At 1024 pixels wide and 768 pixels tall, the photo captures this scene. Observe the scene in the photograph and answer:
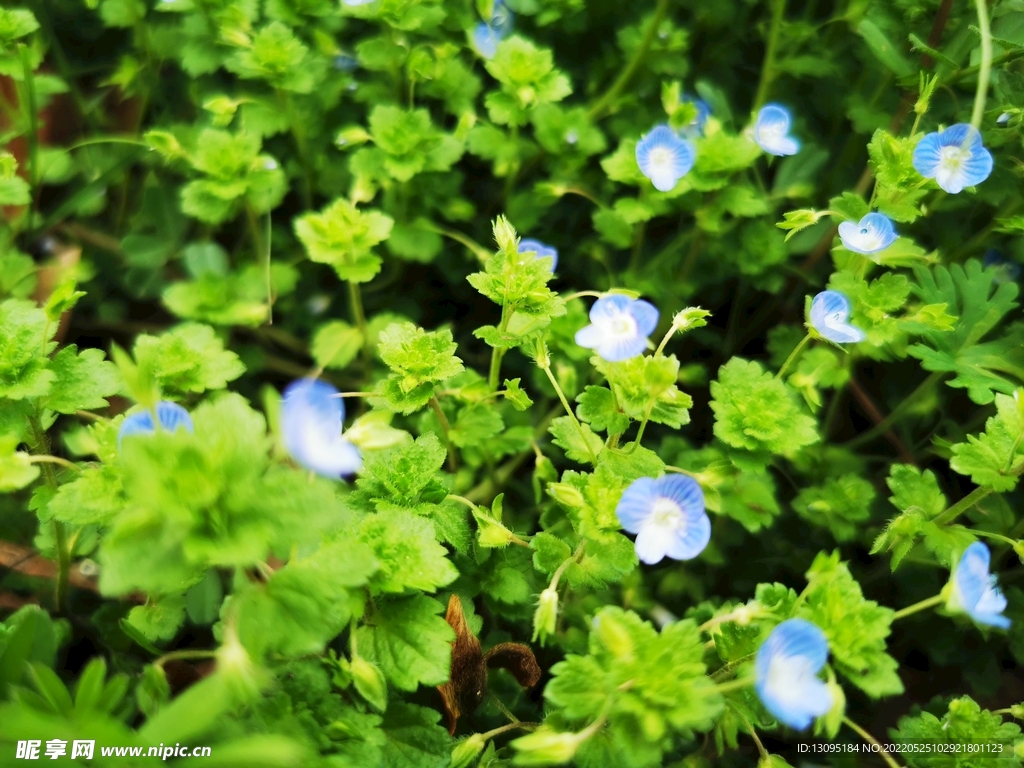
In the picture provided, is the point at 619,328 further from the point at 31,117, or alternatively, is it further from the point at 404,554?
the point at 31,117

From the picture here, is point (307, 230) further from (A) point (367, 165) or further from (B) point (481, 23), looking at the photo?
(B) point (481, 23)

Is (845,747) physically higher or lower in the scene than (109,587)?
lower

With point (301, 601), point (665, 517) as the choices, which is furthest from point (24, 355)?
point (665, 517)

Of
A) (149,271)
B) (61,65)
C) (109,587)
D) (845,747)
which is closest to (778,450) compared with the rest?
(845,747)

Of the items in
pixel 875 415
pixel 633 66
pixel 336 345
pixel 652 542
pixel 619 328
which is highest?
pixel 633 66

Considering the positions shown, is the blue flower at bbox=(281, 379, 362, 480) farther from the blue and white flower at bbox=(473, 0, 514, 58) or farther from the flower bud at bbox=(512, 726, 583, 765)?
the blue and white flower at bbox=(473, 0, 514, 58)

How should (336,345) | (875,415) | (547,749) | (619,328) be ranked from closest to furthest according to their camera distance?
1. (547,749)
2. (619,328)
3. (336,345)
4. (875,415)

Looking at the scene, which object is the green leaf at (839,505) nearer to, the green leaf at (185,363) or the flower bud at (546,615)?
the flower bud at (546,615)
